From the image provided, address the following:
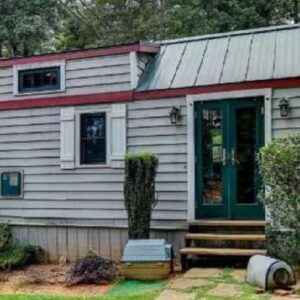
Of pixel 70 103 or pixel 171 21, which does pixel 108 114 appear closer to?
pixel 70 103

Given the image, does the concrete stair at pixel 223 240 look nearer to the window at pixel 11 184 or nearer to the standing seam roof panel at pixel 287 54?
the standing seam roof panel at pixel 287 54

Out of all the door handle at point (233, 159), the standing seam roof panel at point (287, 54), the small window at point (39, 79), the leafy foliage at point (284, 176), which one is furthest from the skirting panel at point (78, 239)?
the standing seam roof panel at point (287, 54)

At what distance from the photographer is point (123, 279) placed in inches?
271

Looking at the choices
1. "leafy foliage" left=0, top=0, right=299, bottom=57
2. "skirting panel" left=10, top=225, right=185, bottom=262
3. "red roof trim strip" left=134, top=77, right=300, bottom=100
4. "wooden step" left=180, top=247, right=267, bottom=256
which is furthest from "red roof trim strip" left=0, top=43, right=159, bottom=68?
"leafy foliage" left=0, top=0, right=299, bottom=57

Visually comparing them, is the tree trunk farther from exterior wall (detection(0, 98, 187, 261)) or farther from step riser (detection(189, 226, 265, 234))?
step riser (detection(189, 226, 265, 234))

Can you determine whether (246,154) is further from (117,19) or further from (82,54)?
(117,19)

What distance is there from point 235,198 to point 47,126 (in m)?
3.27

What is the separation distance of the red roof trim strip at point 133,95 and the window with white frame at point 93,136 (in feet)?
0.41

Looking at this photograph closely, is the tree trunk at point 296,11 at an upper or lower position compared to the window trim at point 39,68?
upper

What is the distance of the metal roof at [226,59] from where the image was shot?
763 centimetres

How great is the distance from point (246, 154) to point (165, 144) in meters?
1.18

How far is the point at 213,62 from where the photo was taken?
8.13 m

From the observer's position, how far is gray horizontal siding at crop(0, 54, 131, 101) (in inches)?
328

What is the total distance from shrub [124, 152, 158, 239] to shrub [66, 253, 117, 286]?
58cm
